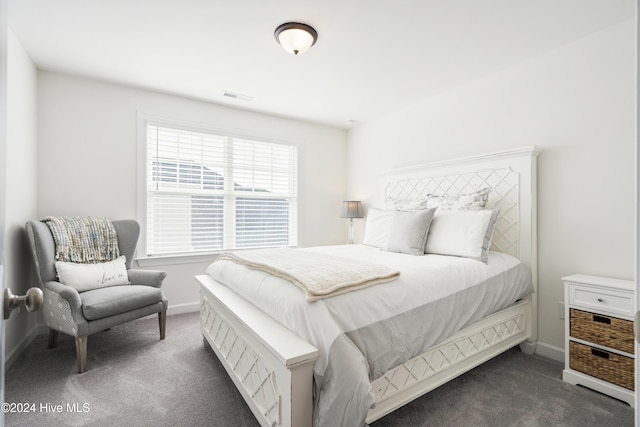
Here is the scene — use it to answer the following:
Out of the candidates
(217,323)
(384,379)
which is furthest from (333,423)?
(217,323)

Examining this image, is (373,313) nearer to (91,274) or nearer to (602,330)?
(602,330)

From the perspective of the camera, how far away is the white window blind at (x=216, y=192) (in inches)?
137

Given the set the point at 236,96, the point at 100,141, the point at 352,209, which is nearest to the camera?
the point at 100,141

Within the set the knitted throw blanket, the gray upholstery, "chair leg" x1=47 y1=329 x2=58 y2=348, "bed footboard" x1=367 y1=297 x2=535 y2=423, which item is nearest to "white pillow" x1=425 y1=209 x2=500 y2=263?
"bed footboard" x1=367 y1=297 x2=535 y2=423

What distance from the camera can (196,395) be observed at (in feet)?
6.29

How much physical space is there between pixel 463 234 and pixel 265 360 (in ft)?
6.13

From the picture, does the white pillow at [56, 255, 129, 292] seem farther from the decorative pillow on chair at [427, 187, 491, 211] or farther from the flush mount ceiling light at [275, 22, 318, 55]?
the decorative pillow on chair at [427, 187, 491, 211]

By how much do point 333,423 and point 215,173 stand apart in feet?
10.6

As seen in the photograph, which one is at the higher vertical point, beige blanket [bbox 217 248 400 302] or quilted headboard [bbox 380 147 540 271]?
quilted headboard [bbox 380 147 540 271]

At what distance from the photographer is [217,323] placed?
2229 mm

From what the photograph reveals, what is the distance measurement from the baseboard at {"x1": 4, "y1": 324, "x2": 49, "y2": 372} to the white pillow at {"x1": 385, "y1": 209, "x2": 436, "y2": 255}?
3101 mm

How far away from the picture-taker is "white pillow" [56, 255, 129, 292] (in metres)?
2.46

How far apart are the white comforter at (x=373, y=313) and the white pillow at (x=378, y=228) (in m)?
0.76

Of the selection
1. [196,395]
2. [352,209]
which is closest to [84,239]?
[196,395]
